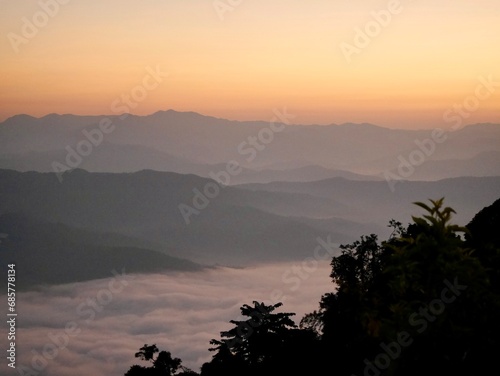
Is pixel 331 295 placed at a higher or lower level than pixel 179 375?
higher

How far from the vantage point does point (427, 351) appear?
16109 millimetres

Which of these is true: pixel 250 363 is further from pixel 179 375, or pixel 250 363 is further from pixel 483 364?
pixel 483 364

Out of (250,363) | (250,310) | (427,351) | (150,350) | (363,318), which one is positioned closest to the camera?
(427,351)

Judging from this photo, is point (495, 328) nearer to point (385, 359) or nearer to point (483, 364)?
point (483, 364)

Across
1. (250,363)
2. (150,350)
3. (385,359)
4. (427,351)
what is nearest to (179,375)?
(150,350)

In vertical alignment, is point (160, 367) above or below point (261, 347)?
above

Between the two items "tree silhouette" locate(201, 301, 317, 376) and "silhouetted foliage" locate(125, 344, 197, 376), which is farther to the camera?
"silhouetted foliage" locate(125, 344, 197, 376)

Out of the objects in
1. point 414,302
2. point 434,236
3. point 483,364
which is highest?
point 434,236

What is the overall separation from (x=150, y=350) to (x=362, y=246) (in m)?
16.3

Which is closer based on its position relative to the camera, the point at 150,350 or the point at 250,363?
the point at 250,363

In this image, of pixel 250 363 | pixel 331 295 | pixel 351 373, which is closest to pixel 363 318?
pixel 351 373

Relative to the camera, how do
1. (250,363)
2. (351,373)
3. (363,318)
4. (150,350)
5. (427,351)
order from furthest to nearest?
1. (150,350)
2. (250,363)
3. (351,373)
4. (363,318)
5. (427,351)

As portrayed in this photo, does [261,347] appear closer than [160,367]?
Yes

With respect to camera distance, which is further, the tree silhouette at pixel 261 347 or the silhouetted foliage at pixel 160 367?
the silhouetted foliage at pixel 160 367
